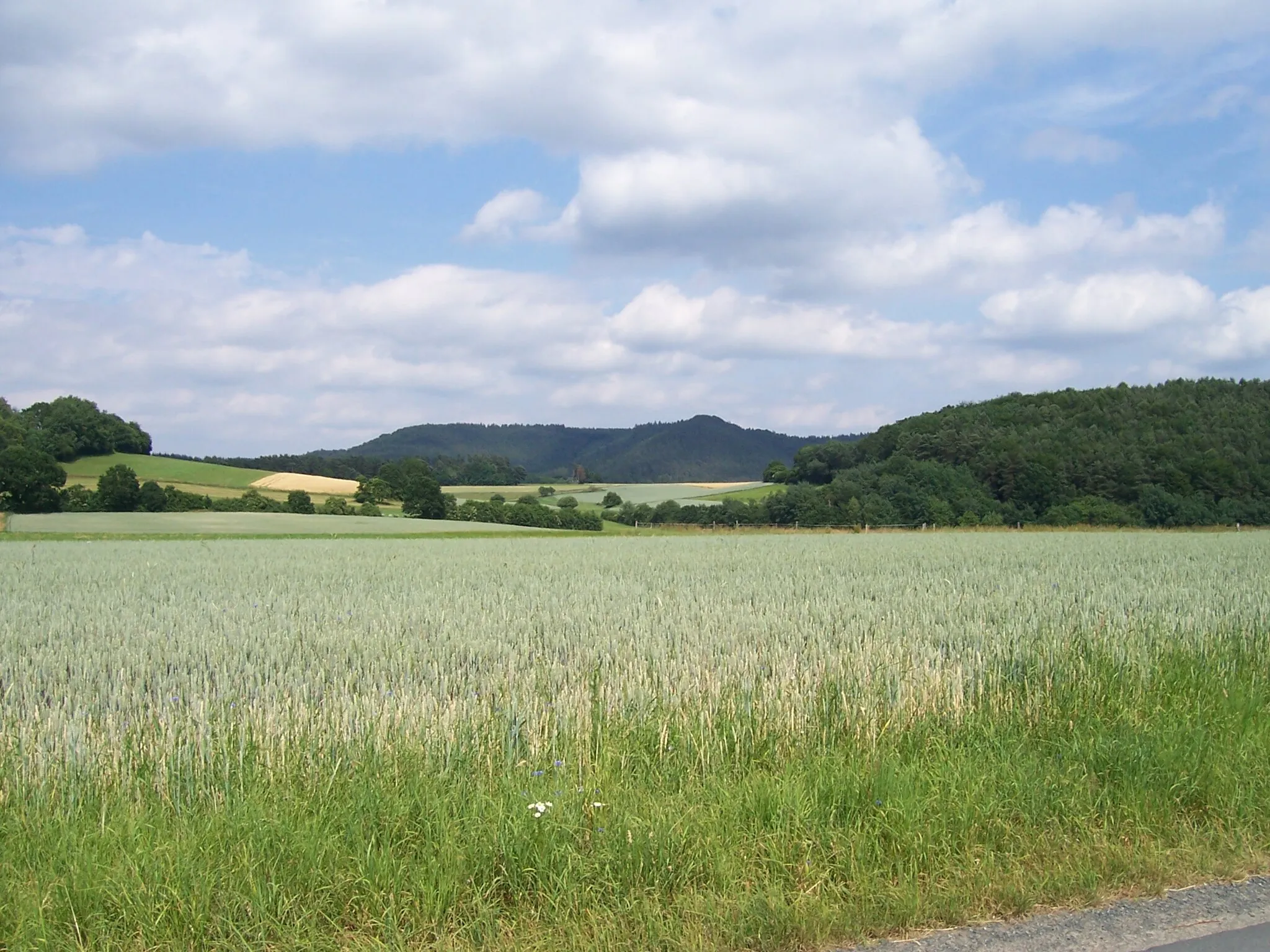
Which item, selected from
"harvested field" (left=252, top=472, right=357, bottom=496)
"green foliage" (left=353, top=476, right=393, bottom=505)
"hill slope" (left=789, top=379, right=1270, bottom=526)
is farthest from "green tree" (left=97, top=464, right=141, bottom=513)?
"hill slope" (left=789, top=379, right=1270, bottom=526)

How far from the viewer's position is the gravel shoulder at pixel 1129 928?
405cm

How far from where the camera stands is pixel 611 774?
571cm

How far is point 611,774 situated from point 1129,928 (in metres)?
2.95

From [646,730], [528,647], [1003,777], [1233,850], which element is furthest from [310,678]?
[1233,850]

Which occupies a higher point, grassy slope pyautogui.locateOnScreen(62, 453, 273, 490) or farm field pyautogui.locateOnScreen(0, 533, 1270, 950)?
grassy slope pyautogui.locateOnScreen(62, 453, 273, 490)

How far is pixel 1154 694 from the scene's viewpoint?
25.8 feet

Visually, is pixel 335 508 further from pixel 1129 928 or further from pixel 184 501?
pixel 1129 928

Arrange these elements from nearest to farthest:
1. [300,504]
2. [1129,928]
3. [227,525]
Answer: [1129,928] → [227,525] → [300,504]

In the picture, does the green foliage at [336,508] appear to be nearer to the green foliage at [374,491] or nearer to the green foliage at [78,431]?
the green foliage at [374,491]

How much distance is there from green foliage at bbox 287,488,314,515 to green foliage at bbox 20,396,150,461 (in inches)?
990

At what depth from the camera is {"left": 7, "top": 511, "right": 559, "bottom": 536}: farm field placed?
170 ft

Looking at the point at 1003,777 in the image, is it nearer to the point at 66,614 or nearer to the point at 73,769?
the point at 73,769

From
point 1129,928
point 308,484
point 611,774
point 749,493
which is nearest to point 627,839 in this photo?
point 611,774

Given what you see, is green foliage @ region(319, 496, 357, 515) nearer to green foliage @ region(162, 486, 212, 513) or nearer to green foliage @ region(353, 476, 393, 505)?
green foliage @ region(353, 476, 393, 505)
